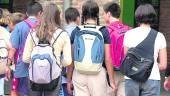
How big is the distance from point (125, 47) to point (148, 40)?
0.33m

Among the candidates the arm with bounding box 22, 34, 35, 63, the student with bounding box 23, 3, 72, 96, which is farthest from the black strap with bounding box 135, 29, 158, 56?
the arm with bounding box 22, 34, 35, 63

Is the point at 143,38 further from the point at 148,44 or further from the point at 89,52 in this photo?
the point at 89,52

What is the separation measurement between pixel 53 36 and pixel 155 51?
1.30 meters

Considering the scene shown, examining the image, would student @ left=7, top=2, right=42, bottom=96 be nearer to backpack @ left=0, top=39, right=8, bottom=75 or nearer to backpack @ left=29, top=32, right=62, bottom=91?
backpack @ left=0, top=39, right=8, bottom=75

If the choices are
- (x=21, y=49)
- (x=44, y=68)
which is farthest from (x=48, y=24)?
(x=21, y=49)

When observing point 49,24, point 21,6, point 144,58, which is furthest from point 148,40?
point 21,6

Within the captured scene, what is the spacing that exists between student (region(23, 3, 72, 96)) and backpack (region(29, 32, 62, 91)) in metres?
0.09

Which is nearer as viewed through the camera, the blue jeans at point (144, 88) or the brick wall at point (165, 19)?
the blue jeans at point (144, 88)

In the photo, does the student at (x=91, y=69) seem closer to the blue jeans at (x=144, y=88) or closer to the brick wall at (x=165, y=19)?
the blue jeans at (x=144, y=88)

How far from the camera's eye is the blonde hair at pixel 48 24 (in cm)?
666

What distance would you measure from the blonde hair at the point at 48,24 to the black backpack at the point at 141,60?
1013 mm

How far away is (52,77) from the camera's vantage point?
659cm

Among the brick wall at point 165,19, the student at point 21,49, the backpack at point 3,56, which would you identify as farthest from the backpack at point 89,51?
the brick wall at point 165,19

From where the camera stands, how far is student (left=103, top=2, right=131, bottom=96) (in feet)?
24.3
